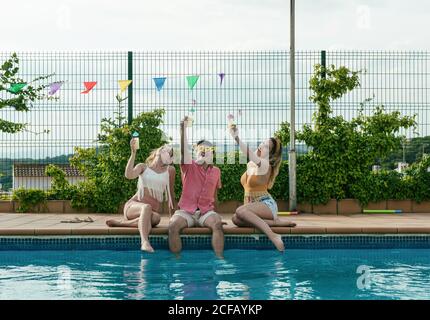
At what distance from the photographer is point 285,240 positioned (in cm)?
820

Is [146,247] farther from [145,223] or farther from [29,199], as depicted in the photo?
[29,199]

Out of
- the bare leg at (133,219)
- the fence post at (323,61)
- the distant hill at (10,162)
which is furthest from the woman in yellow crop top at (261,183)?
the distant hill at (10,162)

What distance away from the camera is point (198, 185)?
7734 millimetres

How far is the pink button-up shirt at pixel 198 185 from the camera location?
7.69m

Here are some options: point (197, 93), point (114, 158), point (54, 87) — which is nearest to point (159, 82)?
point (197, 93)

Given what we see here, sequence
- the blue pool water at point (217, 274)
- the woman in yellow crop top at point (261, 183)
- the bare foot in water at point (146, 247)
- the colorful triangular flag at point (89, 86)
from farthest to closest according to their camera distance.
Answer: the colorful triangular flag at point (89, 86) < the woman in yellow crop top at point (261, 183) < the bare foot in water at point (146, 247) < the blue pool water at point (217, 274)

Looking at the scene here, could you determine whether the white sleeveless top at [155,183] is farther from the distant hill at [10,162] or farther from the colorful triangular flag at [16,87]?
the colorful triangular flag at [16,87]

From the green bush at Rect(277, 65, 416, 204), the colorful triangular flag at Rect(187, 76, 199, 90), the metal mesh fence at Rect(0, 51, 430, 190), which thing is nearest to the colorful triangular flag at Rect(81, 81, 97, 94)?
the metal mesh fence at Rect(0, 51, 430, 190)

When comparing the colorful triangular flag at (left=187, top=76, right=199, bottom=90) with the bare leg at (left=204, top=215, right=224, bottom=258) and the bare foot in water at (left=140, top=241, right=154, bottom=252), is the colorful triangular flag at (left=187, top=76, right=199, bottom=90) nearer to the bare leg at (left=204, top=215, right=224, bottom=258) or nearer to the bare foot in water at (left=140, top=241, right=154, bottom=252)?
the bare leg at (left=204, top=215, right=224, bottom=258)

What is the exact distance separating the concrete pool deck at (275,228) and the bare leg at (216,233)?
0.16 m

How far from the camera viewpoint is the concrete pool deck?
8156 millimetres
